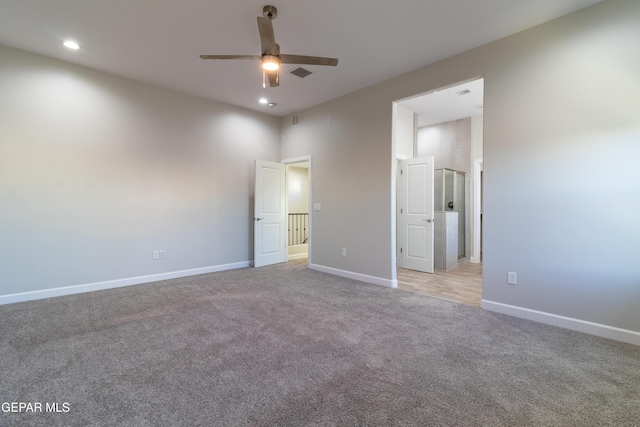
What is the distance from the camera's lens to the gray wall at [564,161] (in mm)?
2533

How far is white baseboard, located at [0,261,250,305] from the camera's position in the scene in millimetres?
3516

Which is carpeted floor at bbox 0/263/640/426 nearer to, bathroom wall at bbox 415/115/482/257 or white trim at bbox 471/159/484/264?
white trim at bbox 471/159/484/264

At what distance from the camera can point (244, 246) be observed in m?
5.65

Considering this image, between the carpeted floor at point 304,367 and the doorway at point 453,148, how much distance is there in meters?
1.90

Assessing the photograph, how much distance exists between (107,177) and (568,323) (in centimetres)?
607

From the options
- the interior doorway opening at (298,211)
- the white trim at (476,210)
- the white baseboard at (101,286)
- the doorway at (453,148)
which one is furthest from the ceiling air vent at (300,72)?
the white trim at (476,210)

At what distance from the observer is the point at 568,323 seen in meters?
2.79

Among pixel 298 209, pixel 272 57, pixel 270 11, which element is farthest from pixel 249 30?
pixel 298 209

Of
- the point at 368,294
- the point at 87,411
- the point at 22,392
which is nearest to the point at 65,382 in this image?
the point at 22,392

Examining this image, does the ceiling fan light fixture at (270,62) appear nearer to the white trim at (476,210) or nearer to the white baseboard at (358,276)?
the white baseboard at (358,276)

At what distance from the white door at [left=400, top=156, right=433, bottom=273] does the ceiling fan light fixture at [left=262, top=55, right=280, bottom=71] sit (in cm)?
360

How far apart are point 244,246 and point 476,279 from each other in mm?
4342

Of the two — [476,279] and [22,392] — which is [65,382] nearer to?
[22,392]

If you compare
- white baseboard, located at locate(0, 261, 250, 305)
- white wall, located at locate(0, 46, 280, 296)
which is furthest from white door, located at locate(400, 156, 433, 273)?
→ white baseboard, located at locate(0, 261, 250, 305)
